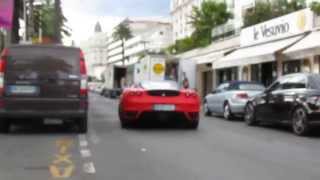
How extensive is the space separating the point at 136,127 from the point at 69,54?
10.8 ft

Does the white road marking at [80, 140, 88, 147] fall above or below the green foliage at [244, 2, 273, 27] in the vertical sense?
below

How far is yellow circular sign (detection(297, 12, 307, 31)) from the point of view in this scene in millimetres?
29406

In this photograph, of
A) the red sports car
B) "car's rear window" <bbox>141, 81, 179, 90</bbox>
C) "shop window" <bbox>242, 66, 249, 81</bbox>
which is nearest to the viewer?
the red sports car

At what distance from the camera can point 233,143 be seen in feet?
44.3

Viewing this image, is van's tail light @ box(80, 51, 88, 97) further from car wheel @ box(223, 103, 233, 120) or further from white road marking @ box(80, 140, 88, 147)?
car wheel @ box(223, 103, 233, 120)

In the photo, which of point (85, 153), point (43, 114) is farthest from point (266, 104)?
point (85, 153)

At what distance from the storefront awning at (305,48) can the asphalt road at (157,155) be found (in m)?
9.05

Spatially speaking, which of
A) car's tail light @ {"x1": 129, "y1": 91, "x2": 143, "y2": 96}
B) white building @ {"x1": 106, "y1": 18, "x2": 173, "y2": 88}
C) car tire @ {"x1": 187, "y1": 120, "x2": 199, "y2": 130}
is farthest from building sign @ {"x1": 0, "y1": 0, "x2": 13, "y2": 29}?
white building @ {"x1": 106, "y1": 18, "x2": 173, "y2": 88}

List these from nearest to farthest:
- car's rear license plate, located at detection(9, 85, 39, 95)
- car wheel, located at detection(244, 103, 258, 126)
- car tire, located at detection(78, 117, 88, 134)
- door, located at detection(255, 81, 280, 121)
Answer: car's rear license plate, located at detection(9, 85, 39, 95) < car tire, located at detection(78, 117, 88, 134) < door, located at detection(255, 81, 280, 121) < car wheel, located at detection(244, 103, 258, 126)

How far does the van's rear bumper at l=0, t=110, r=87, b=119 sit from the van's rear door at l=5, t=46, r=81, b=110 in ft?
0.29

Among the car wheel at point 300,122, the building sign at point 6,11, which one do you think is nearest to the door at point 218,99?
the car wheel at point 300,122

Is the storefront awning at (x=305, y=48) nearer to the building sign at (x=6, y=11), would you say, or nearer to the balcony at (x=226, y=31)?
the building sign at (x=6, y=11)

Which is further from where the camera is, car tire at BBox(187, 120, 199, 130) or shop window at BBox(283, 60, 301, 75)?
shop window at BBox(283, 60, 301, 75)

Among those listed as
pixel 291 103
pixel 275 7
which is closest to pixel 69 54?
pixel 291 103
